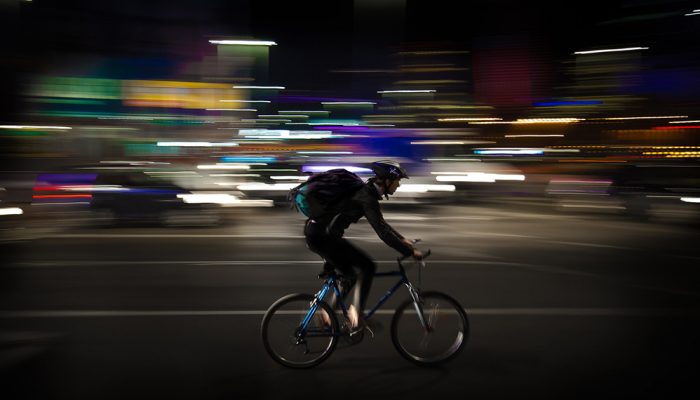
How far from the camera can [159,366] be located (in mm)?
4871

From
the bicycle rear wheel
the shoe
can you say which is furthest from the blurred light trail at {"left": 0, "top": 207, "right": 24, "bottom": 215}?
the shoe

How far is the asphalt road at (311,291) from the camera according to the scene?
14.9ft

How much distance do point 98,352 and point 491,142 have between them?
57266 mm

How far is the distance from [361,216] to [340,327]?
0.94 metres

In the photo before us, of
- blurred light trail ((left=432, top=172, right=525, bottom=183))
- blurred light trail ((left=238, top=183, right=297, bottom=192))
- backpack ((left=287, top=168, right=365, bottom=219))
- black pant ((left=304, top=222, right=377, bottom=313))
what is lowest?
blurred light trail ((left=238, top=183, right=297, bottom=192))

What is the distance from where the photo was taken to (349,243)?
4.88 metres

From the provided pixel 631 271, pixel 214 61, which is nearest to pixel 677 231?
pixel 631 271

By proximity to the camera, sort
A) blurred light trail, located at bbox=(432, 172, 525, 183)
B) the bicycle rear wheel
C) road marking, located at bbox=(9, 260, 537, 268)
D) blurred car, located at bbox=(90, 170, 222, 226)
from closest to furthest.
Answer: the bicycle rear wheel → road marking, located at bbox=(9, 260, 537, 268) → blurred car, located at bbox=(90, 170, 222, 226) → blurred light trail, located at bbox=(432, 172, 525, 183)

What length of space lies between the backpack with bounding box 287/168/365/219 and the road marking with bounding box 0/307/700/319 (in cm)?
225

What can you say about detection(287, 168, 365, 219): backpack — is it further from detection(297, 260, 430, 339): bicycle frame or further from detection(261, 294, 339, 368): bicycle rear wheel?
detection(261, 294, 339, 368): bicycle rear wheel

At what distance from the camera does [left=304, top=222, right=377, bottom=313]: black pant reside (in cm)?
486

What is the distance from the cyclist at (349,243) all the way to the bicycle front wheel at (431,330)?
1.12 feet

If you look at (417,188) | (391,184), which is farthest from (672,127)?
(391,184)

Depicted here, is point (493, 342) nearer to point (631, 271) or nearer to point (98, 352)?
point (98, 352)
